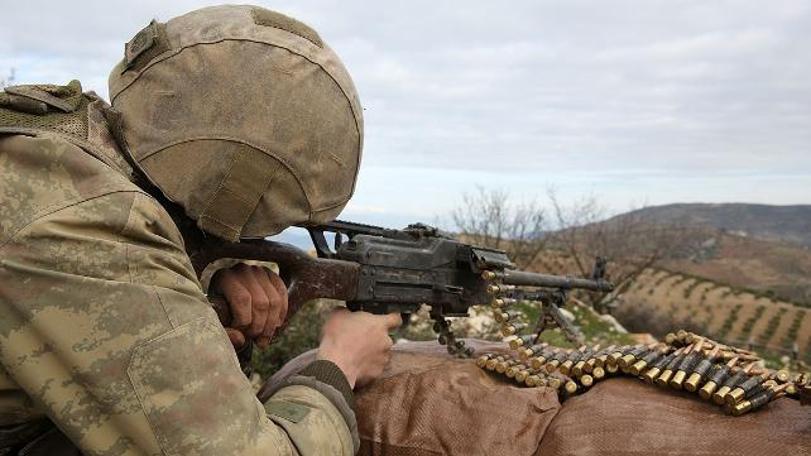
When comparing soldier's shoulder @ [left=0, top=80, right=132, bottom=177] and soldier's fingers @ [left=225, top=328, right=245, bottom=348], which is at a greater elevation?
soldier's shoulder @ [left=0, top=80, right=132, bottom=177]

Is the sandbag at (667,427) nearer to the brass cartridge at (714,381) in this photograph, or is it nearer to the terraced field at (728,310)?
the brass cartridge at (714,381)

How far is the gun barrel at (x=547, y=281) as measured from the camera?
4.26m

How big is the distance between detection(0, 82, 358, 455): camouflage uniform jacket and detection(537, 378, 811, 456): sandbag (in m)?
1.46

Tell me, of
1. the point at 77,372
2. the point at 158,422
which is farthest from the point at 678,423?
the point at 77,372

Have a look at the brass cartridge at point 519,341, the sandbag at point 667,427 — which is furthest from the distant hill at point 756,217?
the sandbag at point 667,427

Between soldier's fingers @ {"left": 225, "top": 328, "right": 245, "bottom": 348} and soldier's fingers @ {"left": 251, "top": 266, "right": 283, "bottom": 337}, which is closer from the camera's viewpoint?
soldier's fingers @ {"left": 225, "top": 328, "right": 245, "bottom": 348}

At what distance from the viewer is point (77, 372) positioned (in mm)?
1918

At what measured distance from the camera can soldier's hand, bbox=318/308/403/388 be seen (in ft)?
10.0

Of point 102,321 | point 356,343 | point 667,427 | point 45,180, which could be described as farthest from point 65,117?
point 667,427

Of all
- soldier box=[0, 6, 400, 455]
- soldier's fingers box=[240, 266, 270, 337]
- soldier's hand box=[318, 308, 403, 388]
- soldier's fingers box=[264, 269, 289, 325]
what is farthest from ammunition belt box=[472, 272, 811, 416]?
soldier's fingers box=[240, 266, 270, 337]

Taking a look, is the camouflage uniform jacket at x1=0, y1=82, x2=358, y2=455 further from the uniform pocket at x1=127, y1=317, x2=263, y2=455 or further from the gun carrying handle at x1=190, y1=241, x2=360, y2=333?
the gun carrying handle at x1=190, y1=241, x2=360, y2=333

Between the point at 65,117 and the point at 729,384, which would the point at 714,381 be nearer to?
the point at 729,384

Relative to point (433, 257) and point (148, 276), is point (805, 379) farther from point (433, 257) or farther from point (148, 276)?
point (148, 276)

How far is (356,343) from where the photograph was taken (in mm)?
3166
